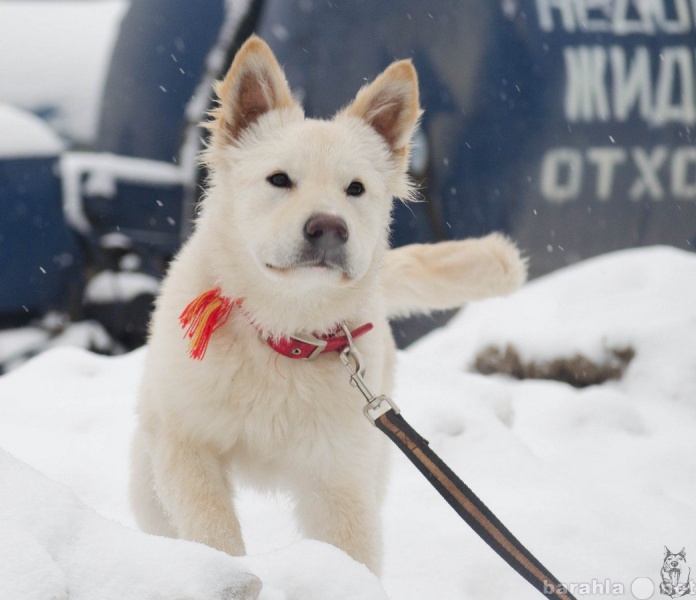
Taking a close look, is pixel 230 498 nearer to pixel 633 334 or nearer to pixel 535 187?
pixel 633 334

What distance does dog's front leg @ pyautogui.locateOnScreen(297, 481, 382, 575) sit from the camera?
7.64 feet

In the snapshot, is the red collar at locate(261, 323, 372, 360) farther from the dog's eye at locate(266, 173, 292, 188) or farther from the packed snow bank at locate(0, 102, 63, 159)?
the packed snow bank at locate(0, 102, 63, 159)

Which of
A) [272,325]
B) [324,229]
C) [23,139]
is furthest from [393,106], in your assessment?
[23,139]

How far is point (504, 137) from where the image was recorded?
17.8 feet

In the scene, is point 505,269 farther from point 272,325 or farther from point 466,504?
point 466,504

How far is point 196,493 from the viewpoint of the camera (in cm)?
223

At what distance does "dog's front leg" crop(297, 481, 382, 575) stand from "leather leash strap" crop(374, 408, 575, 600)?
15.1 inches

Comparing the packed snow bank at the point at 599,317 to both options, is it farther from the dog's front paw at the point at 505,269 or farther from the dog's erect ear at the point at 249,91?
the dog's erect ear at the point at 249,91

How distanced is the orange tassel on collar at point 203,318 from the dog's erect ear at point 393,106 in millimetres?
840

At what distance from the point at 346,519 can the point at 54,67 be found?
8345 millimetres

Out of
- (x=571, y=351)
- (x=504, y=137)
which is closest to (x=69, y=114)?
(x=504, y=137)

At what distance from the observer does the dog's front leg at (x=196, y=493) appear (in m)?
2.17

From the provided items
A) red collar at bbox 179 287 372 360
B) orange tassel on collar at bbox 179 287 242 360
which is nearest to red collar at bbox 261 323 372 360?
red collar at bbox 179 287 372 360

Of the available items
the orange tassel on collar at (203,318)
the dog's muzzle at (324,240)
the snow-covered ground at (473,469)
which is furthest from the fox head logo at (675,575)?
the orange tassel on collar at (203,318)
